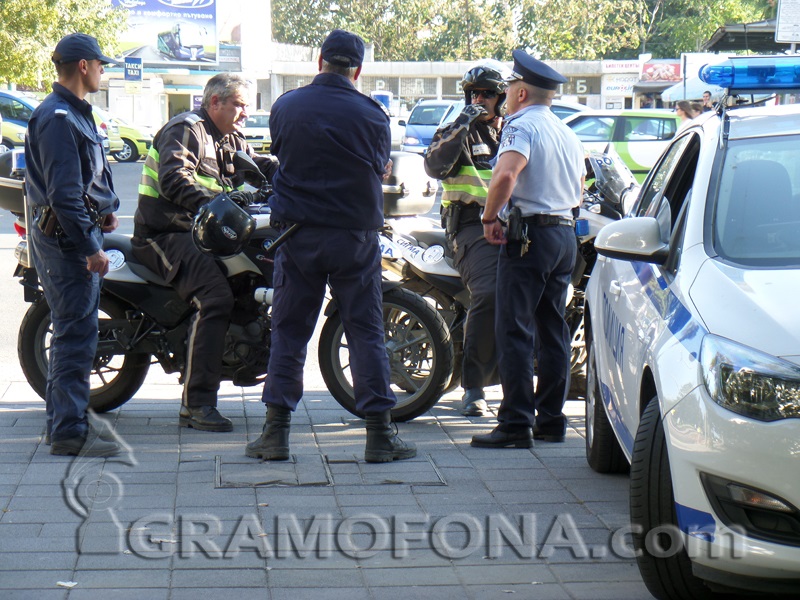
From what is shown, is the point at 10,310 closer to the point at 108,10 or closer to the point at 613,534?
the point at 613,534

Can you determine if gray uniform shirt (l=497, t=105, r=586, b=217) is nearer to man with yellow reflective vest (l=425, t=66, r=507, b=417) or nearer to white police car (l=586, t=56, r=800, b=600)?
man with yellow reflective vest (l=425, t=66, r=507, b=417)

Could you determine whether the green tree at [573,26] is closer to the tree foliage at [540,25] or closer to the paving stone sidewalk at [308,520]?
the tree foliage at [540,25]

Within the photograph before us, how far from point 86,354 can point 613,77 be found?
54.5 metres

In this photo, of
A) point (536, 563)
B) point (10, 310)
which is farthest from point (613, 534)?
point (10, 310)

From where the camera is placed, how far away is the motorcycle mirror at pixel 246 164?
6039 millimetres

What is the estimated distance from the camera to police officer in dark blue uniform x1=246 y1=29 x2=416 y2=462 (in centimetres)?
509

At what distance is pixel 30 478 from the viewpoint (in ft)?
16.1

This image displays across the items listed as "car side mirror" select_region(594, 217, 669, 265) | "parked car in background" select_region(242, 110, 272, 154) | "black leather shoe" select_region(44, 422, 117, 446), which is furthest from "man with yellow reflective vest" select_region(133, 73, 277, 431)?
"parked car in background" select_region(242, 110, 272, 154)

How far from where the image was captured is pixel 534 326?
5738 mm

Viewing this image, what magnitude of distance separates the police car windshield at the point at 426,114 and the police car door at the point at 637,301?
27.4m

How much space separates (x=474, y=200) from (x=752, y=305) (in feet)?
10.0

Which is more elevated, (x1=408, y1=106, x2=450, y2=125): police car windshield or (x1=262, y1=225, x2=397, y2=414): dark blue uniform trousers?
(x1=262, y1=225, x2=397, y2=414): dark blue uniform trousers

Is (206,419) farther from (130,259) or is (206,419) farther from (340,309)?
(340,309)

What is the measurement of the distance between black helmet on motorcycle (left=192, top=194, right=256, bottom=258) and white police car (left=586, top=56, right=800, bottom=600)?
1.81 metres
